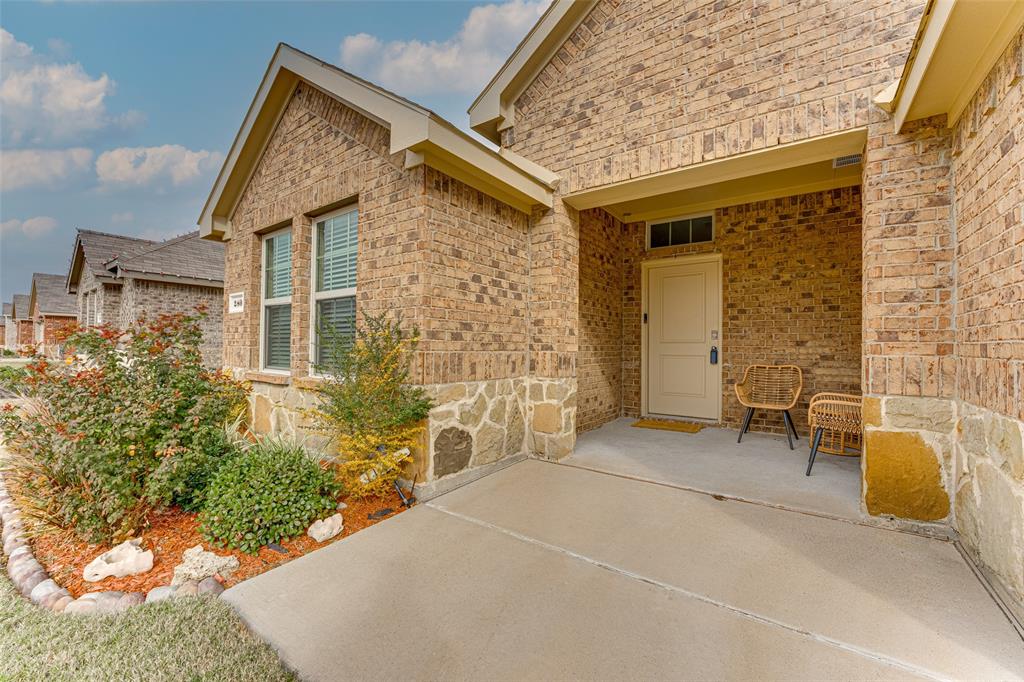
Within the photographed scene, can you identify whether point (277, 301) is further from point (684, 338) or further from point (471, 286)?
point (684, 338)

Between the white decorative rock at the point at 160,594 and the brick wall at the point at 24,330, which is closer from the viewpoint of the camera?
the white decorative rock at the point at 160,594

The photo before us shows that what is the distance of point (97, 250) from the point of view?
12.4 metres

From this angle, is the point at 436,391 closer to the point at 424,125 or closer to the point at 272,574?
the point at 272,574

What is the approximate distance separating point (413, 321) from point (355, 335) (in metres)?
0.81

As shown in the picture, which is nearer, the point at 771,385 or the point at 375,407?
the point at 375,407

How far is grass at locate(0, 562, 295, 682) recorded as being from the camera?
158 centimetres

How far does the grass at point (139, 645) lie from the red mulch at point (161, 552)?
26cm

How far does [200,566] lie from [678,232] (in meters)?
6.39

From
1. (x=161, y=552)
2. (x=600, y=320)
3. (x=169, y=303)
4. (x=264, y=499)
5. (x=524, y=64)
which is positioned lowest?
(x=161, y=552)

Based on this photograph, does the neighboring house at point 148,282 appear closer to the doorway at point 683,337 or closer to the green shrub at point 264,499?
the green shrub at point 264,499

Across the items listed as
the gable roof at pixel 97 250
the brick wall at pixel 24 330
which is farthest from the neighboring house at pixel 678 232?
the brick wall at pixel 24 330

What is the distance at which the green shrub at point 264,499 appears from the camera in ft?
8.68

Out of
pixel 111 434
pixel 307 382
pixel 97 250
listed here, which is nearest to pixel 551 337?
pixel 307 382

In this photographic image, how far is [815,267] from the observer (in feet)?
16.9
